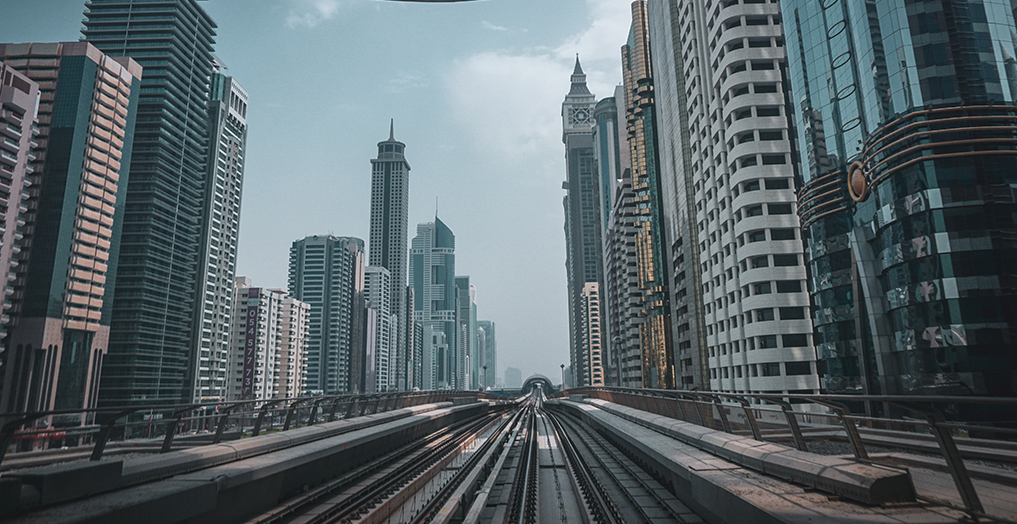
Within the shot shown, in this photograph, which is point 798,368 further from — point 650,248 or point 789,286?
point 650,248

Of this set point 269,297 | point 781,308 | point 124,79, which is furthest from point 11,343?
point 781,308

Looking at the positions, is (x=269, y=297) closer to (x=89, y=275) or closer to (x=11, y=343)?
(x=89, y=275)

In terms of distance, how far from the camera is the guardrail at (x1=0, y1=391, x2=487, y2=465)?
10.3 meters

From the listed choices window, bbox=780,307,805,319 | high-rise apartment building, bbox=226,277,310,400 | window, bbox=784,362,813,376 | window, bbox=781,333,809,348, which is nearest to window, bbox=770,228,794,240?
window, bbox=780,307,805,319

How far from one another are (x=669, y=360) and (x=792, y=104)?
180 feet

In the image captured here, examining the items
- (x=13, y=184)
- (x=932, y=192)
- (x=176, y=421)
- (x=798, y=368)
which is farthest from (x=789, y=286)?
(x=13, y=184)

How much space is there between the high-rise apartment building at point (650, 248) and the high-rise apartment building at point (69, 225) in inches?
4210

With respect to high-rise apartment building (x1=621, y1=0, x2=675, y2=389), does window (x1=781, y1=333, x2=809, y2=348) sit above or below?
below

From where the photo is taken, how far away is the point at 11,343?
4035 inches

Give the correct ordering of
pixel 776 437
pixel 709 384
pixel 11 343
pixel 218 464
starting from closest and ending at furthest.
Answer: pixel 776 437 < pixel 218 464 < pixel 709 384 < pixel 11 343

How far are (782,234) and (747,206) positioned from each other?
441 cm

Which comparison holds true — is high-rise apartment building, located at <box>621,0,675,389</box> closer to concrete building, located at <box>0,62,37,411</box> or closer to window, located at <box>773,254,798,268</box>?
window, located at <box>773,254,798,268</box>

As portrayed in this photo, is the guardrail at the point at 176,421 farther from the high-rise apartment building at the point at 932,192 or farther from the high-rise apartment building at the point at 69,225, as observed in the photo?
the high-rise apartment building at the point at 69,225

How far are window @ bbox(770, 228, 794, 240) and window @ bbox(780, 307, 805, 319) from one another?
712cm
